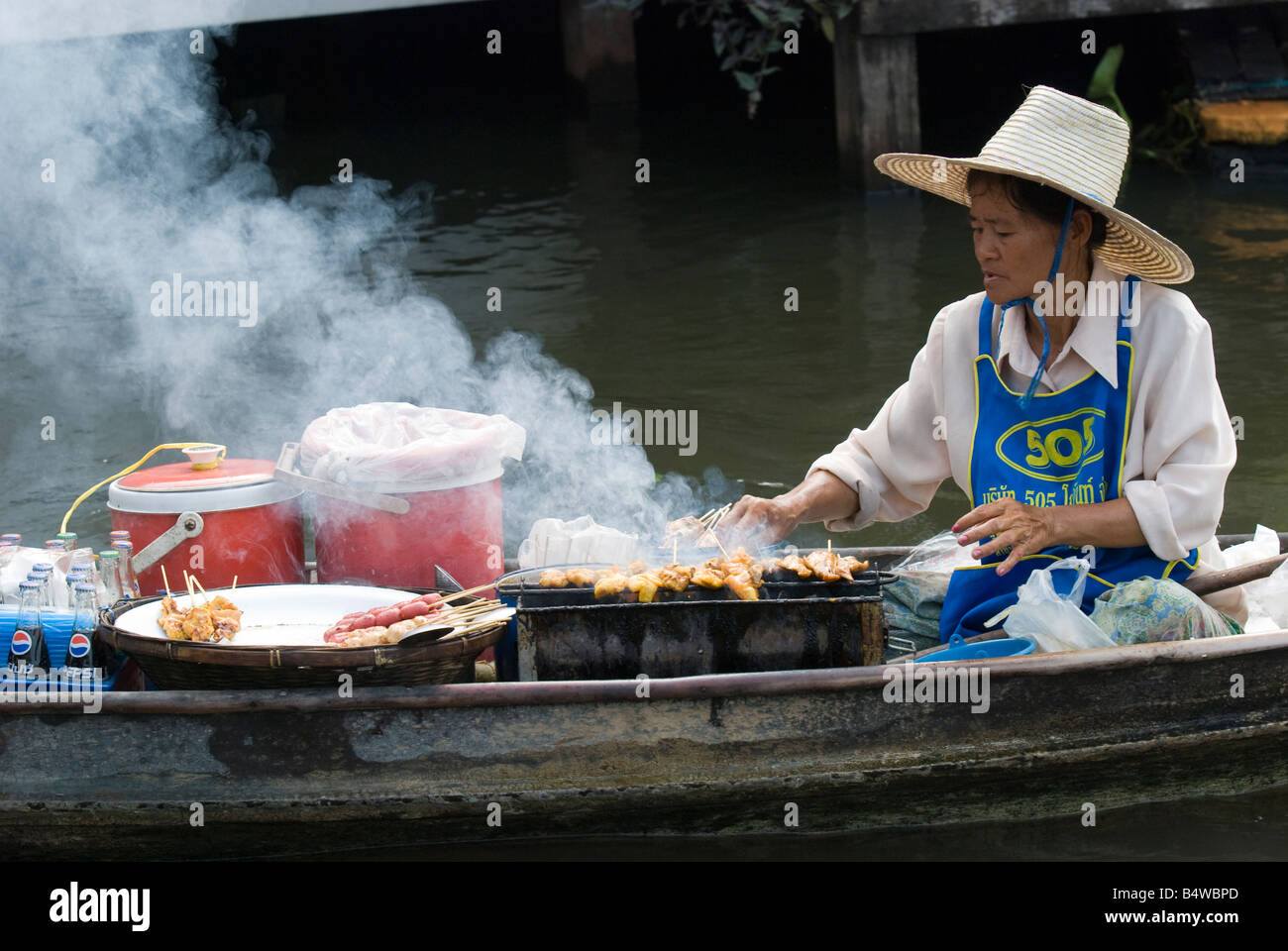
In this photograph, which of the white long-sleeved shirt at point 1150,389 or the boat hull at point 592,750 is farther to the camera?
the boat hull at point 592,750

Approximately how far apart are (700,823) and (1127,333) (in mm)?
1808

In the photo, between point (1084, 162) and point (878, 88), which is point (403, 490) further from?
point (878, 88)

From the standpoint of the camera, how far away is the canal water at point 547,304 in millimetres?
7254

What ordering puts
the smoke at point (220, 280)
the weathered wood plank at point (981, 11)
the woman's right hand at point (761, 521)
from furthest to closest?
the weathered wood plank at point (981, 11) < the smoke at point (220, 280) < the woman's right hand at point (761, 521)

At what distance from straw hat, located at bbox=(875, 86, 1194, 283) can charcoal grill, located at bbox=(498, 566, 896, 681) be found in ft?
3.56

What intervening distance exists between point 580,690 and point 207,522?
4.48ft

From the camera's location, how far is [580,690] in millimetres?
3760

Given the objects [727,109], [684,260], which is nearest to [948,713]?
[684,260]

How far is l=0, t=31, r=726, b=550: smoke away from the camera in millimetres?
8211

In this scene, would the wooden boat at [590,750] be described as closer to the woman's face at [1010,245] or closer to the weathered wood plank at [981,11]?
the woman's face at [1010,245]

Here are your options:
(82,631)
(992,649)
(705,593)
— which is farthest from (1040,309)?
(82,631)

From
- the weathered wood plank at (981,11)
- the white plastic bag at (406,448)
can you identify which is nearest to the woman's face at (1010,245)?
the white plastic bag at (406,448)

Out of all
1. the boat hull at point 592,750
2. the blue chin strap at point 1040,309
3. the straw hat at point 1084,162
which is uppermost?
the straw hat at point 1084,162

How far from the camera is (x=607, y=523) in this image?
521cm
